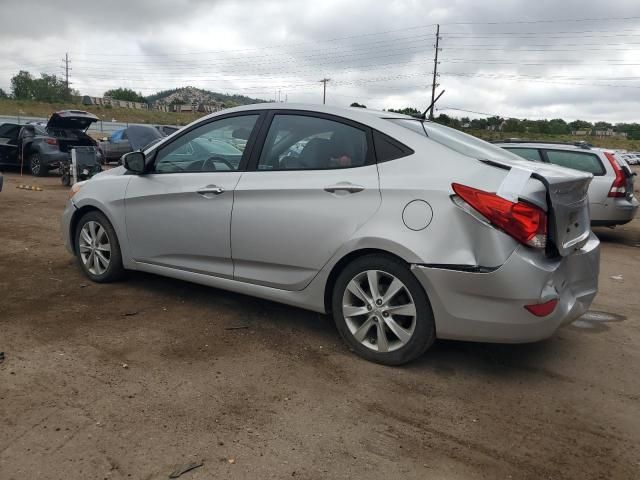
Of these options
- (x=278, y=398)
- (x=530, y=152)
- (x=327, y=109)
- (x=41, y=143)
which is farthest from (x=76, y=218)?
(x=41, y=143)

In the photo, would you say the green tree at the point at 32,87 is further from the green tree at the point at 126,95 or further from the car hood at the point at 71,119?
the car hood at the point at 71,119

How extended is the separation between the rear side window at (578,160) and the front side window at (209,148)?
6601 millimetres

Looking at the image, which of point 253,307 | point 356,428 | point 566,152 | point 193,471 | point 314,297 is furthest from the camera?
point 566,152

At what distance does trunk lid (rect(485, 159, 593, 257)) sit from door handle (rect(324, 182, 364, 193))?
812 mm

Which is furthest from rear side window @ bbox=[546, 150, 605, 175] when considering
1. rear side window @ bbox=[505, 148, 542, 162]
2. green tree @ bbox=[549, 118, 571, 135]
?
green tree @ bbox=[549, 118, 571, 135]

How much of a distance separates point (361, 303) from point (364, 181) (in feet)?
2.60

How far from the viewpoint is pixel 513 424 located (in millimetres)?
2990

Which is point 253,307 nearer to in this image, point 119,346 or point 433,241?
point 119,346

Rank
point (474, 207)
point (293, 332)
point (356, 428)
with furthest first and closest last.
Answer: point (293, 332) → point (474, 207) → point (356, 428)

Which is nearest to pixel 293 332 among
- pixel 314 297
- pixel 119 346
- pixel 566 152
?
pixel 314 297

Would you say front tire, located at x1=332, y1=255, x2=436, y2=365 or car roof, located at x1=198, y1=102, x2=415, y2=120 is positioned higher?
car roof, located at x1=198, y1=102, x2=415, y2=120

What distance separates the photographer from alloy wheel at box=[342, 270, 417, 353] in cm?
345

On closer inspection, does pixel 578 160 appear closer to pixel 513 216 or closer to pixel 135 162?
pixel 513 216

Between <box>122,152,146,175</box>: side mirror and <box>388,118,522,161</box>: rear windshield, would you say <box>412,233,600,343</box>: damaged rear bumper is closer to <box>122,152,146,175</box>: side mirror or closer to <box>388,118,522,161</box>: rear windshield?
<box>388,118,522,161</box>: rear windshield
